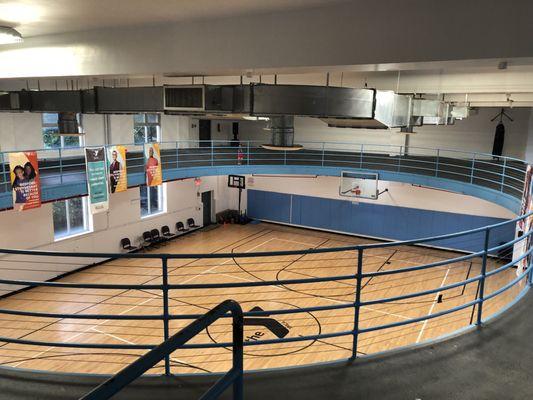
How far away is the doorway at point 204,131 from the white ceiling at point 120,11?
1775 centimetres

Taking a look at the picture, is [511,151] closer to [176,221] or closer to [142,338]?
[176,221]

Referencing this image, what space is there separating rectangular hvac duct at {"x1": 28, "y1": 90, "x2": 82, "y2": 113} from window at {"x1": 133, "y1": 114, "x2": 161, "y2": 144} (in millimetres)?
8889

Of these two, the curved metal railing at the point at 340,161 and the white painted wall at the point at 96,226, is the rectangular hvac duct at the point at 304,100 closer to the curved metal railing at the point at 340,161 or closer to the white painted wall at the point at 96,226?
the white painted wall at the point at 96,226

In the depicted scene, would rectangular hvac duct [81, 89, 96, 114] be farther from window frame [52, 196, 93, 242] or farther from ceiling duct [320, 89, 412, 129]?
window frame [52, 196, 93, 242]

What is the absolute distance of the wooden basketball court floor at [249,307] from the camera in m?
10.1

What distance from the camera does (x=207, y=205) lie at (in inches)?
923

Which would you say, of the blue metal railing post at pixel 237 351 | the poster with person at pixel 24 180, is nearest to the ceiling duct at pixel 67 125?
the poster with person at pixel 24 180

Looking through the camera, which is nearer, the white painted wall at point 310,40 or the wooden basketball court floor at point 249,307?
the white painted wall at point 310,40

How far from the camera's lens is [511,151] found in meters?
19.0

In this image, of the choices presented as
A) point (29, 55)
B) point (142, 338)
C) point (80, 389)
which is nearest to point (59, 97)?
point (29, 55)

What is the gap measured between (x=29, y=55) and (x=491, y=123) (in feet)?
62.0

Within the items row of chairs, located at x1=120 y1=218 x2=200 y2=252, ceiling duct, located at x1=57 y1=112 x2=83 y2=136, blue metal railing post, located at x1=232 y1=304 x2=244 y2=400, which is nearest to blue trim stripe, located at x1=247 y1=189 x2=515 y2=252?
row of chairs, located at x1=120 y1=218 x2=200 y2=252

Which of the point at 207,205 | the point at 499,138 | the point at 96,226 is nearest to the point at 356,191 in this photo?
the point at 499,138

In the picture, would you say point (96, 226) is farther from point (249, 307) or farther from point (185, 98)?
point (185, 98)
